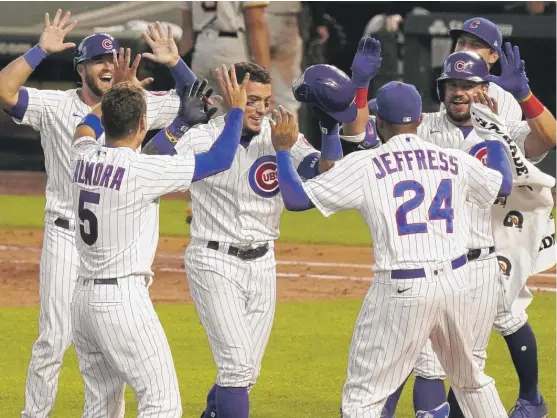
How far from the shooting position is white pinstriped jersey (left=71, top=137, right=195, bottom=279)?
17.9 feet

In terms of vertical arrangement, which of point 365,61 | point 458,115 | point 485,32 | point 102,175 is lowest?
point 102,175

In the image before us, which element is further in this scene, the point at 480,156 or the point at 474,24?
the point at 474,24

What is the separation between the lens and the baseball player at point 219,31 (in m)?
13.2

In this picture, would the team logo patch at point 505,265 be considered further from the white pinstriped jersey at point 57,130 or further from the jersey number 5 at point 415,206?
the white pinstriped jersey at point 57,130

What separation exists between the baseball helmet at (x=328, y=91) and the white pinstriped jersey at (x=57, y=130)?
134 centimetres

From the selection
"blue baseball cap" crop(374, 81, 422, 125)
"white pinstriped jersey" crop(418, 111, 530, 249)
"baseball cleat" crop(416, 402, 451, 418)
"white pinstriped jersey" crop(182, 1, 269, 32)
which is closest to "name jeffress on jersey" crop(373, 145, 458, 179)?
"blue baseball cap" crop(374, 81, 422, 125)

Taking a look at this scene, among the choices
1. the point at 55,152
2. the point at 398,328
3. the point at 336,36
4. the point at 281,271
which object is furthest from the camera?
the point at 336,36

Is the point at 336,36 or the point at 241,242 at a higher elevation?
the point at 336,36

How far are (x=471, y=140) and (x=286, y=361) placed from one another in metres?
2.79

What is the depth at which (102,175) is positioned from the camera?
5.46 metres

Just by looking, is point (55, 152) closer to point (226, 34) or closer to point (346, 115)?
point (346, 115)

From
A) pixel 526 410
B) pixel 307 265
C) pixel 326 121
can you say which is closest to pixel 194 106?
pixel 326 121

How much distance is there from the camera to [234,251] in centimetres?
639

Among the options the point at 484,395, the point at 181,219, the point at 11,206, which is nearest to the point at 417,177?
the point at 484,395
